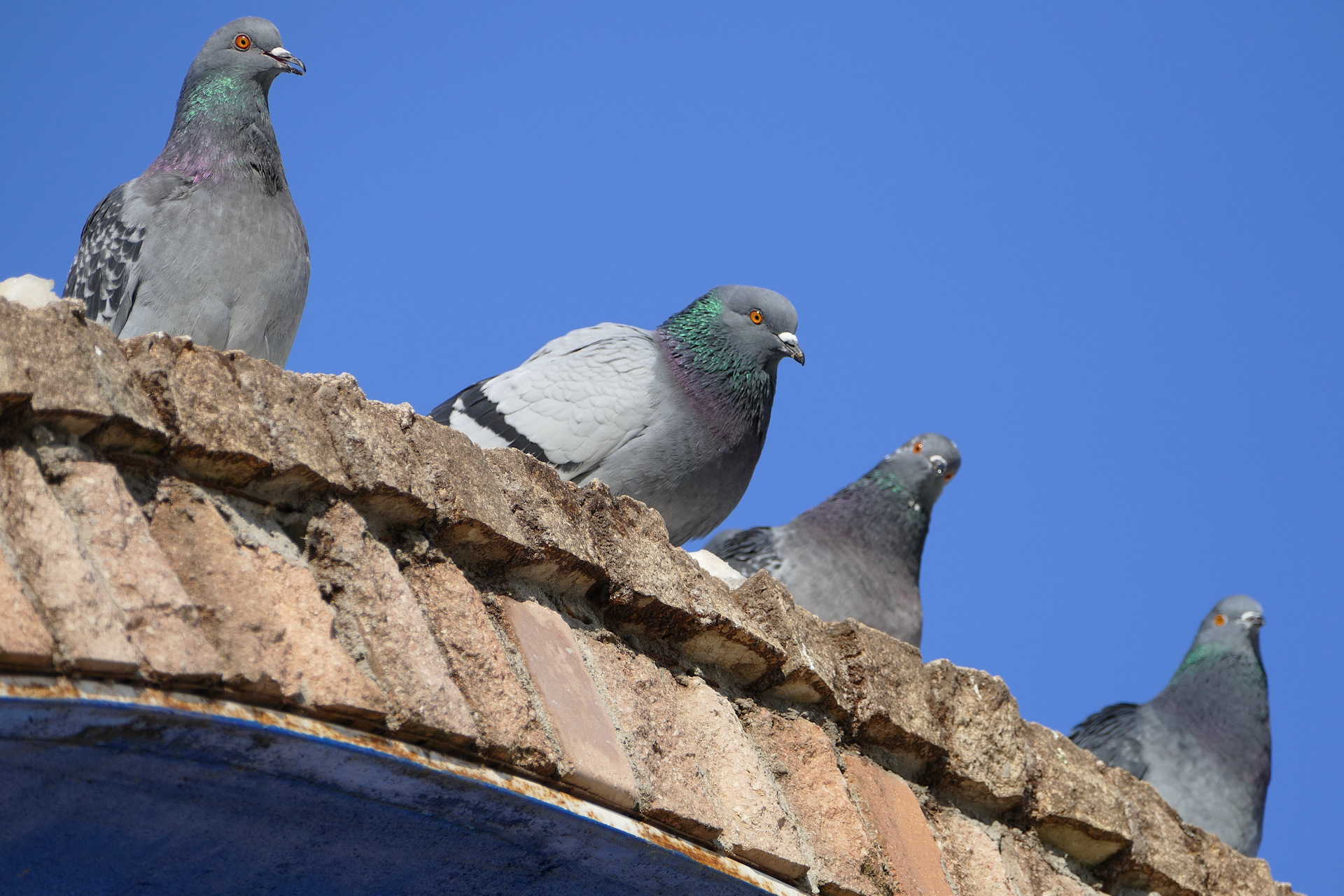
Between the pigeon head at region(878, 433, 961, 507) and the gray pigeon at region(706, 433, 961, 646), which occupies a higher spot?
the pigeon head at region(878, 433, 961, 507)

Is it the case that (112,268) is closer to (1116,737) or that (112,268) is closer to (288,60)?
(288,60)

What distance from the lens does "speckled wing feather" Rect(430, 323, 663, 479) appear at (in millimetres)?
4137

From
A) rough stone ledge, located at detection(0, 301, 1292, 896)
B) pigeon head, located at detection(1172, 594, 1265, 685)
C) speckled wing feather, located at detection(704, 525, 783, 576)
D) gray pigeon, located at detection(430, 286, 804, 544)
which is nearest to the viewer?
rough stone ledge, located at detection(0, 301, 1292, 896)

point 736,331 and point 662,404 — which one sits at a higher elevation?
point 736,331

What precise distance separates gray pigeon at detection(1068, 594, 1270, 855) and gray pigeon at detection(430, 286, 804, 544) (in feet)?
8.36

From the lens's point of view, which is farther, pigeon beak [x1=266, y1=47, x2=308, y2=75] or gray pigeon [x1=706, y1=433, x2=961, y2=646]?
gray pigeon [x1=706, y1=433, x2=961, y2=646]

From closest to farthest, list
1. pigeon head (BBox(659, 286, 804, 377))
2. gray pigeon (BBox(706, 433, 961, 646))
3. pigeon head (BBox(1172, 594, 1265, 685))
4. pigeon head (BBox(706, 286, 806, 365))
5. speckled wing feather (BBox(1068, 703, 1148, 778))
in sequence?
pigeon head (BBox(659, 286, 804, 377)), pigeon head (BBox(706, 286, 806, 365)), gray pigeon (BBox(706, 433, 961, 646)), speckled wing feather (BBox(1068, 703, 1148, 778)), pigeon head (BBox(1172, 594, 1265, 685))

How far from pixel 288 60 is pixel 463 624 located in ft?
8.23

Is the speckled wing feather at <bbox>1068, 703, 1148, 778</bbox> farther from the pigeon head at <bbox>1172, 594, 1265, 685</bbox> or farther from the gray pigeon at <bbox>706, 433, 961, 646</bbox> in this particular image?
the gray pigeon at <bbox>706, 433, 961, 646</bbox>

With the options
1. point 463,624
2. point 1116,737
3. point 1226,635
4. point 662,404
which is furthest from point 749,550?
point 463,624

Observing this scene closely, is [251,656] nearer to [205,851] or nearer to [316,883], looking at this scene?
[205,851]

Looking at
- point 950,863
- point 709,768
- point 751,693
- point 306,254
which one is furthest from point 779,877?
point 306,254

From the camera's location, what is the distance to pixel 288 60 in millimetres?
3961

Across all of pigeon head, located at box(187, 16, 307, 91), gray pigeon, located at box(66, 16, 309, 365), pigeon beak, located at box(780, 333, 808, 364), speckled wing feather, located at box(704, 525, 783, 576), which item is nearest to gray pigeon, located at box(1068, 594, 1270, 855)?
speckled wing feather, located at box(704, 525, 783, 576)
